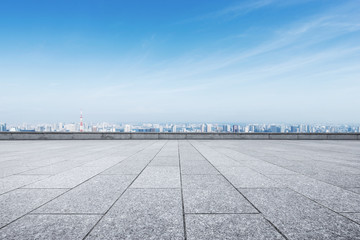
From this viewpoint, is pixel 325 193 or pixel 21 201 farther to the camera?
pixel 325 193

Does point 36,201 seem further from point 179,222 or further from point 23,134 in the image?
point 23,134

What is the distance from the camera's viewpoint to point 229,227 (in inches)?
92.0

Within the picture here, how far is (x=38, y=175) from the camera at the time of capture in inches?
192

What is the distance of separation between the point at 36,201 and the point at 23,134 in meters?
18.8

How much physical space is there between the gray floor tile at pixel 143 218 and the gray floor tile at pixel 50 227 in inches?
7.5

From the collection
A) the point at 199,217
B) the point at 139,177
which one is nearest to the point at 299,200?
the point at 199,217

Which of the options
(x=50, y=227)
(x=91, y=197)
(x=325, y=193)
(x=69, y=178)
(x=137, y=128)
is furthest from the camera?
(x=137, y=128)

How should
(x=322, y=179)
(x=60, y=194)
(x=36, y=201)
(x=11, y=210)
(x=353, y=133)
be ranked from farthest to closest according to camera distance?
(x=353, y=133), (x=322, y=179), (x=60, y=194), (x=36, y=201), (x=11, y=210)

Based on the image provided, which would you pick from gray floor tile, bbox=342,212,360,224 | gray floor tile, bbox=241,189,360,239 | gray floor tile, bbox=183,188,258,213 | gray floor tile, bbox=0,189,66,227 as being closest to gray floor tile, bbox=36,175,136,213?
gray floor tile, bbox=0,189,66,227

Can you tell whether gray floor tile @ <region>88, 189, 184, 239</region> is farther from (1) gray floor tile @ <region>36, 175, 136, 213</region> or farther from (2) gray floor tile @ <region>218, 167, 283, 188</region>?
(2) gray floor tile @ <region>218, 167, 283, 188</region>

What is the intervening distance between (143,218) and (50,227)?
1.17 meters

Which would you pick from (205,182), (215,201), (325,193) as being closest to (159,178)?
(205,182)

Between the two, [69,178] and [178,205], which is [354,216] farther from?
[69,178]

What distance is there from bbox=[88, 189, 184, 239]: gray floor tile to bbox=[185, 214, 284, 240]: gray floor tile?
0.57ft
